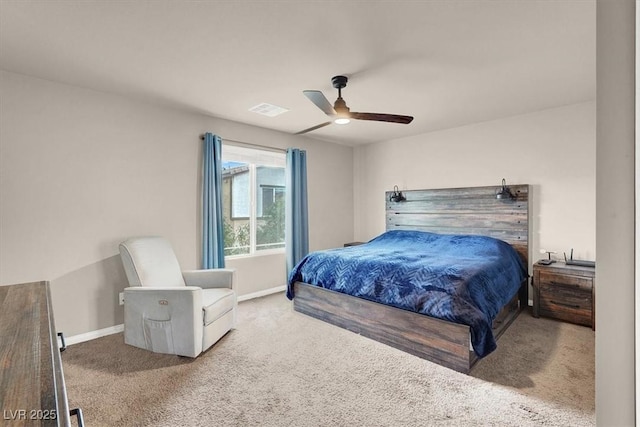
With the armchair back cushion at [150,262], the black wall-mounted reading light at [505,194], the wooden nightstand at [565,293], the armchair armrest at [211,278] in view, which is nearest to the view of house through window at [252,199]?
the armchair armrest at [211,278]

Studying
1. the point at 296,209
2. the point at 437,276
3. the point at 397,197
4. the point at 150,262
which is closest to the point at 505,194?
the point at 397,197

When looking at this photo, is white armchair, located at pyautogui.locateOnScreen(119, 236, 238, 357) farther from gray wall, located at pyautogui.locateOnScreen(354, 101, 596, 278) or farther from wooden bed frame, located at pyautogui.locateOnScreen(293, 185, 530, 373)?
gray wall, located at pyautogui.locateOnScreen(354, 101, 596, 278)

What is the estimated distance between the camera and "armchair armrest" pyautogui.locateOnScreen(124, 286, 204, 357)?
101 inches

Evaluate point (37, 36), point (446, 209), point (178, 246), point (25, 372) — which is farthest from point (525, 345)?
point (37, 36)

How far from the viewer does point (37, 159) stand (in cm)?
279

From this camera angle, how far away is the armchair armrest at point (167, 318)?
2566mm

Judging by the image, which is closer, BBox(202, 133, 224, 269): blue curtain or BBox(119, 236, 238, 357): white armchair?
BBox(119, 236, 238, 357): white armchair

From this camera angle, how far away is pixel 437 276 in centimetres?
272

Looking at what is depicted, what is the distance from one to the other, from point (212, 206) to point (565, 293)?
4.15 m

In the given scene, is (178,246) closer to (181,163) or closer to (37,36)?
(181,163)

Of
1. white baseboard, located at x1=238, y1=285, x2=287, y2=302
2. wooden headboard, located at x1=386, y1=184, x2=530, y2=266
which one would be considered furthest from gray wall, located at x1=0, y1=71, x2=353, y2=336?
wooden headboard, located at x1=386, y1=184, x2=530, y2=266

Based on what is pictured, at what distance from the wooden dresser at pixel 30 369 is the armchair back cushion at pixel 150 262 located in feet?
5.54

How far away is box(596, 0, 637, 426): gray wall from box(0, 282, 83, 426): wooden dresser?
1.12 metres

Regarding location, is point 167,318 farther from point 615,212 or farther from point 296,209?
point 615,212
